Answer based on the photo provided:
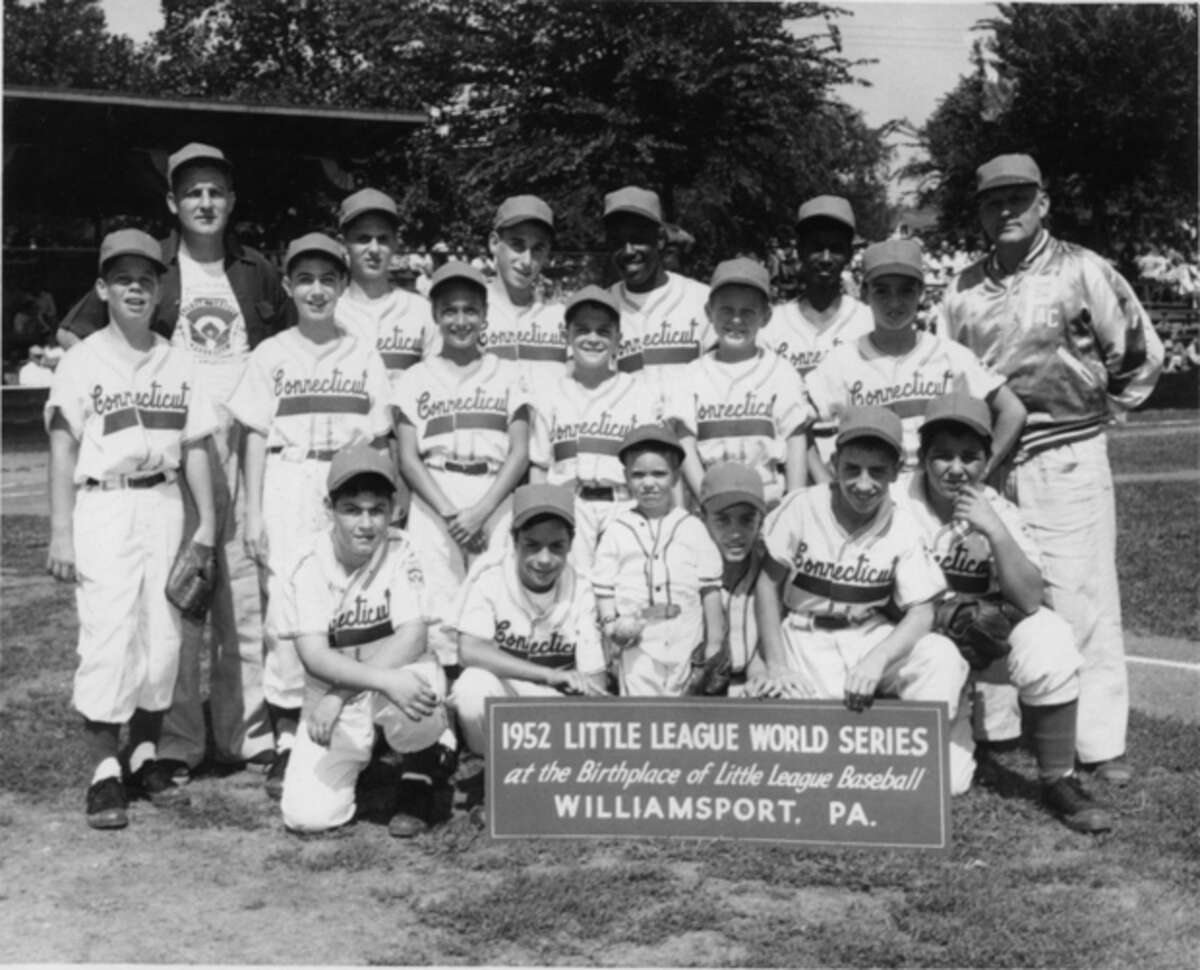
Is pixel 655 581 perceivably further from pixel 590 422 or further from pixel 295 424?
pixel 295 424

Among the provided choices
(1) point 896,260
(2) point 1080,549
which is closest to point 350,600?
(1) point 896,260

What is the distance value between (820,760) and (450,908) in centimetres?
120

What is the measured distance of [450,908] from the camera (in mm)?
3906

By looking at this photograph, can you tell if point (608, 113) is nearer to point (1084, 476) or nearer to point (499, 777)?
point (1084, 476)

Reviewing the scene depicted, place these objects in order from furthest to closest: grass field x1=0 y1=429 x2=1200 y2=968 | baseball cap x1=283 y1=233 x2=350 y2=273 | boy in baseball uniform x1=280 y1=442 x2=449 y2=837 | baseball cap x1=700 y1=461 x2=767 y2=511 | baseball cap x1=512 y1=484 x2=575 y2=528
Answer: baseball cap x1=283 y1=233 x2=350 y2=273
baseball cap x1=700 y1=461 x2=767 y2=511
baseball cap x1=512 y1=484 x2=575 y2=528
boy in baseball uniform x1=280 y1=442 x2=449 y2=837
grass field x1=0 y1=429 x2=1200 y2=968

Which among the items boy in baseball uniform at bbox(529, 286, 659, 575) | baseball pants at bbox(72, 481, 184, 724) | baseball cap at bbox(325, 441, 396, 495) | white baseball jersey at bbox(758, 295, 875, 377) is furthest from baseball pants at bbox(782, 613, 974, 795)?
baseball pants at bbox(72, 481, 184, 724)

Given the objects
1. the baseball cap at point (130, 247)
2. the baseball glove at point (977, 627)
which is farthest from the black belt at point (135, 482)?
the baseball glove at point (977, 627)

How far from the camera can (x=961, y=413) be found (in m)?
4.69

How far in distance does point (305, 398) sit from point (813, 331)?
2060mm

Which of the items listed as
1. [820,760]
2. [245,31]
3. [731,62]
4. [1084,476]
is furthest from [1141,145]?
[820,760]

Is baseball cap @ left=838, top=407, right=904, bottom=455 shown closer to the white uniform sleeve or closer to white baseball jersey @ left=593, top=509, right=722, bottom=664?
white baseball jersey @ left=593, top=509, right=722, bottom=664

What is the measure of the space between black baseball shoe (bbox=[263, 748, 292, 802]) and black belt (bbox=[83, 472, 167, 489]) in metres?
1.08

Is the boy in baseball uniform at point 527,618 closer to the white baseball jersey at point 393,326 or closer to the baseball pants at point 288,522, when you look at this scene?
the baseball pants at point 288,522

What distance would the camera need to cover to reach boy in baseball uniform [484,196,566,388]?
18.1ft
